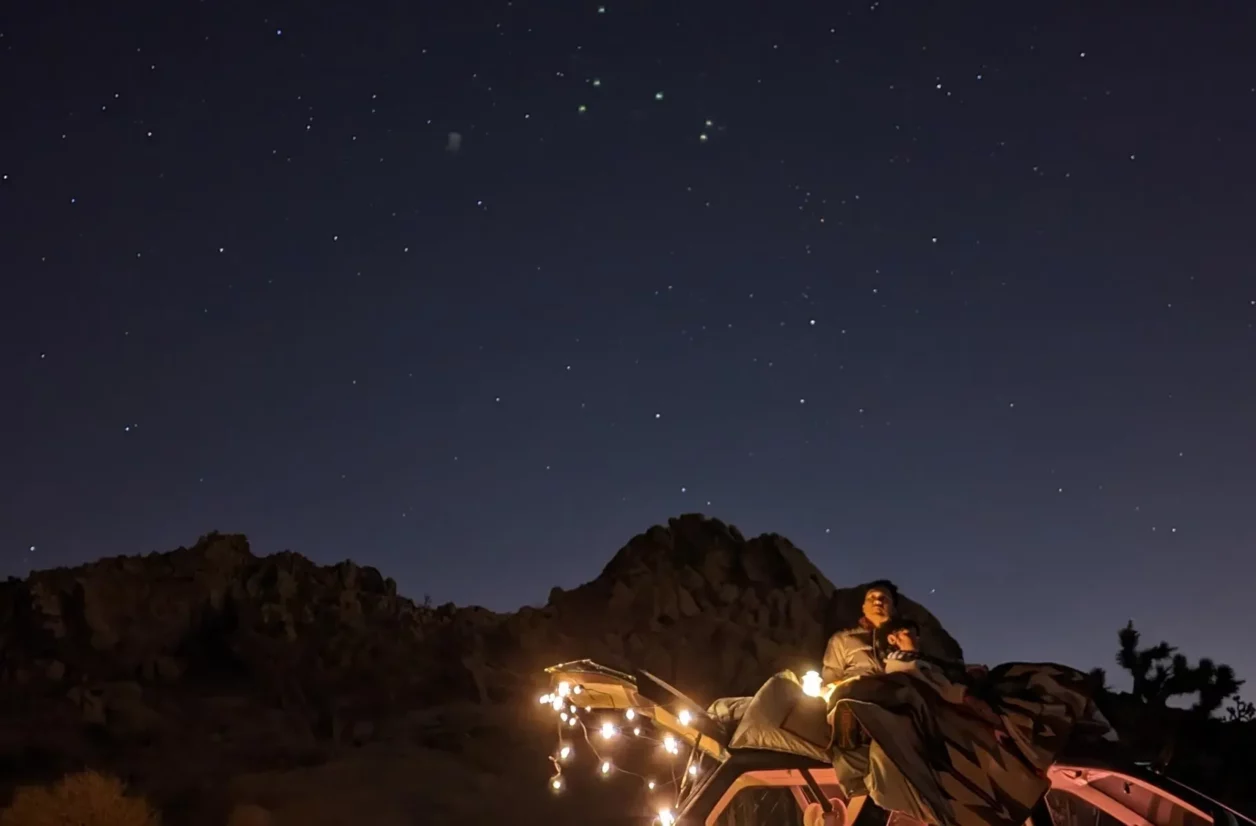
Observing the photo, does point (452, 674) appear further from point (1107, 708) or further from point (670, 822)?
point (670, 822)

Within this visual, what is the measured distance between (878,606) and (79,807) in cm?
1167

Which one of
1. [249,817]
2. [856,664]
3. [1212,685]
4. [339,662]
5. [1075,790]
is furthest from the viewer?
[339,662]

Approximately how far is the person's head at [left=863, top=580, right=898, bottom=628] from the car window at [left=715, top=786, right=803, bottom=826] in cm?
122

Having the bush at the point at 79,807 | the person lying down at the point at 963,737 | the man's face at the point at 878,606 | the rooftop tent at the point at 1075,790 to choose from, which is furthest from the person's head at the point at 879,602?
the bush at the point at 79,807

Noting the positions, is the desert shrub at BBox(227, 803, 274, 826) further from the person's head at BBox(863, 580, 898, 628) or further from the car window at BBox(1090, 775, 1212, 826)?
the car window at BBox(1090, 775, 1212, 826)

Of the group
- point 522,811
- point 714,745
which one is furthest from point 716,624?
point 714,745

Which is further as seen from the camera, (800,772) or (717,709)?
(717,709)

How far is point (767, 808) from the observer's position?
4.85 m

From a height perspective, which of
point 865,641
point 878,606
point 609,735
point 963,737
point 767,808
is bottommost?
point 767,808

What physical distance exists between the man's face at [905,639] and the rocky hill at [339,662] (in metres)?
12.8

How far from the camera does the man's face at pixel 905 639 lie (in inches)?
141

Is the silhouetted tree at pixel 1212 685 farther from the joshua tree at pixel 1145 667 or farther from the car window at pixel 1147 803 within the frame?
the car window at pixel 1147 803

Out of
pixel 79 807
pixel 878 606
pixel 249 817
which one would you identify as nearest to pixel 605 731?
pixel 878 606

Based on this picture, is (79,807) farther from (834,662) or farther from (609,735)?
(834,662)
